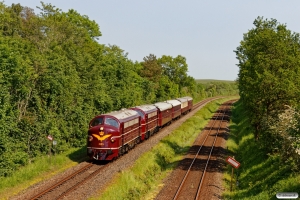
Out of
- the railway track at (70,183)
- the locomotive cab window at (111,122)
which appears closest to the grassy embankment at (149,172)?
the railway track at (70,183)

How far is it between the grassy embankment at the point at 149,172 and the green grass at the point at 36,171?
5.10 meters

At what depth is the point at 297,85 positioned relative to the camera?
90.2 ft

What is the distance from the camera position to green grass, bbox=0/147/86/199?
20.8 meters

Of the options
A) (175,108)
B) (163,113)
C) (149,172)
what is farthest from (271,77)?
(175,108)

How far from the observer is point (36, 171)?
78.9ft

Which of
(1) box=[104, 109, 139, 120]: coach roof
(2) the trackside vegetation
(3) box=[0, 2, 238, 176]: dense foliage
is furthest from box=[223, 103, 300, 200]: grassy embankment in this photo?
(3) box=[0, 2, 238, 176]: dense foliage

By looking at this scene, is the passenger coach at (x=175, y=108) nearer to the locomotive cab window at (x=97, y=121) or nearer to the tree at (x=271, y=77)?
the tree at (x=271, y=77)

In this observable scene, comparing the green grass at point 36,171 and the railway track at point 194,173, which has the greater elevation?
the green grass at point 36,171

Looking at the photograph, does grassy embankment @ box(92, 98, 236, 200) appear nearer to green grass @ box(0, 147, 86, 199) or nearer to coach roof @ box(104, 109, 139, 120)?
coach roof @ box(104, 109, 139, 120)

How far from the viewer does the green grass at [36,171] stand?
20.8m

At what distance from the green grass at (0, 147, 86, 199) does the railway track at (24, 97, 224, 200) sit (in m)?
1.43

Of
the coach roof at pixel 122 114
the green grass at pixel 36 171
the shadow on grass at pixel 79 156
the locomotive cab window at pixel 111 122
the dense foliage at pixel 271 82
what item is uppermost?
the dense foliage at pixel 271 82

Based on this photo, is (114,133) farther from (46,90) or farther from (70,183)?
(46,90)

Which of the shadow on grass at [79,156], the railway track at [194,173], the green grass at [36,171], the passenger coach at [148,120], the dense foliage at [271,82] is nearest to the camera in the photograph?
the green grass at [36,171]
